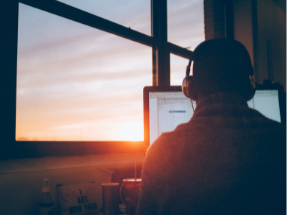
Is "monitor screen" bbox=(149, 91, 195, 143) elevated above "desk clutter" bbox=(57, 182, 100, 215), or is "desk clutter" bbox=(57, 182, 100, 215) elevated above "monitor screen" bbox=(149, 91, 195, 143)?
"monitor screen" bbox=(149, 91, 195, 143)

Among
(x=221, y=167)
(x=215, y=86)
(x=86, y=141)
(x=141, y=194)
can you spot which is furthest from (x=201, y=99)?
(x=86, y=141)

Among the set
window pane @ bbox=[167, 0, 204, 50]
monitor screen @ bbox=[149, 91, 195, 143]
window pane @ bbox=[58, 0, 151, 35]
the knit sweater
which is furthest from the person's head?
window pane @ bbox=[167, 0, 204, 50]

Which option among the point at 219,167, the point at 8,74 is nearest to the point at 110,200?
the point at 219,167

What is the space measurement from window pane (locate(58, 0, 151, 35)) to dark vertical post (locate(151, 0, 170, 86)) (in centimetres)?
5

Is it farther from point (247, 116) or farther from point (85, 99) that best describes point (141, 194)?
point (85, 99)

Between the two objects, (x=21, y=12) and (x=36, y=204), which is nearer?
(x=36, y=204)

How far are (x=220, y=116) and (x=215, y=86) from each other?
0.09m

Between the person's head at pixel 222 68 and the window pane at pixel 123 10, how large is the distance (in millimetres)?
1102

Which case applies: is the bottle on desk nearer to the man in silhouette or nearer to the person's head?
the man in silhouette

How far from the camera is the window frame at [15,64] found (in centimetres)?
116

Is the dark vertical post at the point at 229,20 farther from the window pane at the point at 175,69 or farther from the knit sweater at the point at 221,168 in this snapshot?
the knit sweater at the point at 221,168

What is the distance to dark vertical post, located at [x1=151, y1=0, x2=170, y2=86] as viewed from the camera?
6.72 ft

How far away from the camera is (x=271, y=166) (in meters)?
0.59

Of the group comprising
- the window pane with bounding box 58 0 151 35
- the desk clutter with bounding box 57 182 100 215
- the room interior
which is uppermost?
the window pane with bounding box 58 0 151 35
